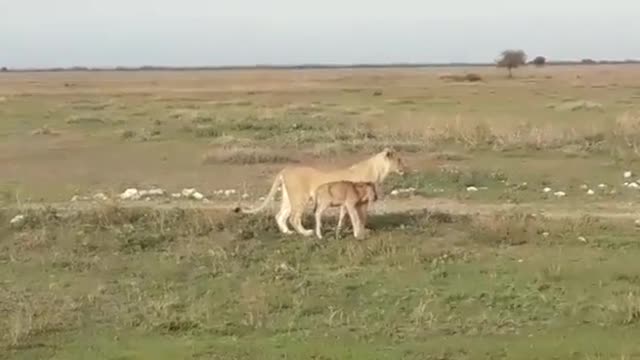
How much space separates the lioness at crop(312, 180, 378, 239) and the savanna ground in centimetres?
30

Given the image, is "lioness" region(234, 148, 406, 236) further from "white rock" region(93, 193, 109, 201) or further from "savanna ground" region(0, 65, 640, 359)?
"white rock" region(93, 193, 109, 201)

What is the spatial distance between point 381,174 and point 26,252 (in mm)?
4757

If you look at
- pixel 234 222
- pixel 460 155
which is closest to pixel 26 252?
pixel 234 222

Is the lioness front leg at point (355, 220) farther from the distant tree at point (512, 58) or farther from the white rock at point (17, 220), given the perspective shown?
the distant tree at point (512, 58)

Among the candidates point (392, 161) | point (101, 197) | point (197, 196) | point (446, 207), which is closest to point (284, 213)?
point (392, 161)

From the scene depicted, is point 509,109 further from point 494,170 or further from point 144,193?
point 144,193

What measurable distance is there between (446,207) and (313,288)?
16.7ft

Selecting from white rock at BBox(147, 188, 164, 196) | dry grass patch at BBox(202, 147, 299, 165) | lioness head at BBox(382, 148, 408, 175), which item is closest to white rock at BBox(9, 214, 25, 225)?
white rock at BBox(147, 188, 164, 196)

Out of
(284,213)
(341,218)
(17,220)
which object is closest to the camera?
(341,218)

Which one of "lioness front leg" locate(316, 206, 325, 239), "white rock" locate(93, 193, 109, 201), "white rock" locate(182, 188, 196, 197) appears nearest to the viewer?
"lioness front leg" locate(316, 206, 325, 239)

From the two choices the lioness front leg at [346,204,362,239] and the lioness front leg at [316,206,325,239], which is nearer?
the lioness front leg at [346,204,362,239]

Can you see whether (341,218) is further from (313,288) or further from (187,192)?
(187,192)

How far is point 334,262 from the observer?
11992mm

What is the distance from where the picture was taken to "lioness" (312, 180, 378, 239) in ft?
43.1
